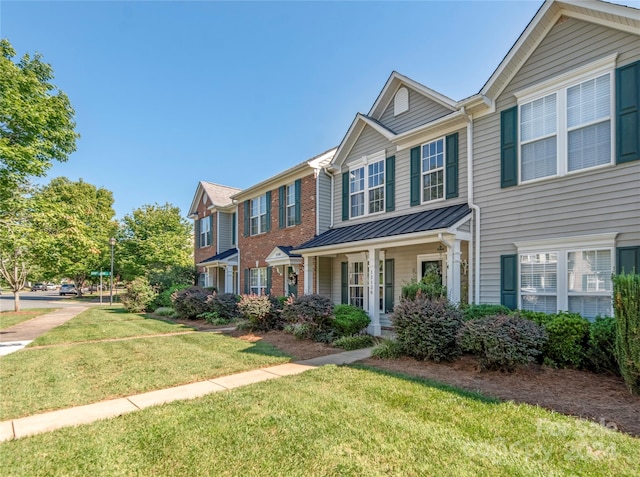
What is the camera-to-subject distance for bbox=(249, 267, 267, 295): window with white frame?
56.1 feet

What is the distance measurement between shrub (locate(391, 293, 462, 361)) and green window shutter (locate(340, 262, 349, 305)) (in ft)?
19.9

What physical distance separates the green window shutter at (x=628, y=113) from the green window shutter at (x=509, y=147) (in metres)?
1.96

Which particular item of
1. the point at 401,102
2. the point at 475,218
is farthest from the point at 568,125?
the point at 401,102

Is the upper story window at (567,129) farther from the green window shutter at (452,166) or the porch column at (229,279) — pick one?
the porch column at (229,279)

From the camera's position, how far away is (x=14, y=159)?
8391 millimetres

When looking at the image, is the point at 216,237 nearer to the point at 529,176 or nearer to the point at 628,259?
the point at 529,176

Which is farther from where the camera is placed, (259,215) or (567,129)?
(259,215)

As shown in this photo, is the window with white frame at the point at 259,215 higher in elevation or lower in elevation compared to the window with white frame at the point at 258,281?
higher

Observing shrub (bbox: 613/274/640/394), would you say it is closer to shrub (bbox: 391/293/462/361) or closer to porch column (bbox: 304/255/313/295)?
shrub (bbox: 391/293/462/361)

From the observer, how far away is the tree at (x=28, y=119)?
8367 millimetres

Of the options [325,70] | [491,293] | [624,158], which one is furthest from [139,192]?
[624,158]

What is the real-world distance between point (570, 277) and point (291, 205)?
10751 millimetres

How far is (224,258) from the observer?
19812 millimetres

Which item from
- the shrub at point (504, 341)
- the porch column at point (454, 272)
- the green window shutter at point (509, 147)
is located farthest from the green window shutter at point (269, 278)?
the shrub at point (504, 341)
